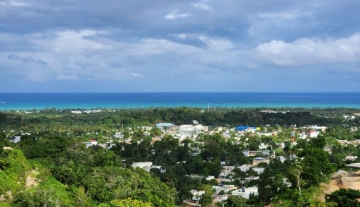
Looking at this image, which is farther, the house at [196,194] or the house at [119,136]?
the house at [119,136]

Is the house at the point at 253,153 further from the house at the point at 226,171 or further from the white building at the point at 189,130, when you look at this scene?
the white building at the point at 189,130

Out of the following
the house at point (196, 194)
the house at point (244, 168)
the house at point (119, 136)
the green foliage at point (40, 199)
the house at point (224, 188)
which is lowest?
the house at point (196, 194)

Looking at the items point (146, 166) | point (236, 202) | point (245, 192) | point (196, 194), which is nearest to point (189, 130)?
point (146, 166)

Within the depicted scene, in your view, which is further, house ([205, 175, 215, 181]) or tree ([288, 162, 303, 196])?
house ([205, 175, 215, 181])

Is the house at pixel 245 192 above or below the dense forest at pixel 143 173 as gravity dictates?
below

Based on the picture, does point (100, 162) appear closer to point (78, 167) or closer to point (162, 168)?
point (78, 167)

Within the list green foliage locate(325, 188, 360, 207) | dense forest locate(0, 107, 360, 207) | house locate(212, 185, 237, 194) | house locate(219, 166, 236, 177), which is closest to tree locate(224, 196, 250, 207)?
dense forest locate(0, 107, 360, 207)

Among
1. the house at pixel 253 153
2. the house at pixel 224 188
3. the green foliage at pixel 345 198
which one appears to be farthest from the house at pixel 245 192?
the house at pixel 253 153

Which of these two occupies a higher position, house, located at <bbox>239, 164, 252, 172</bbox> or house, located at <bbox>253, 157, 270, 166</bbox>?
house, located at <bbox>253, 157, 270, 166</bbox>

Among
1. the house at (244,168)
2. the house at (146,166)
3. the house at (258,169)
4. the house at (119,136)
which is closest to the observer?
the house at (258,169)

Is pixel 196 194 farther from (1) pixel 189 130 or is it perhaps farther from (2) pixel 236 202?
(1) pixel 189 130

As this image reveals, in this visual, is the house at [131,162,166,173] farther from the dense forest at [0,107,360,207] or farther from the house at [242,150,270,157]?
the house at [242,150,270,157]

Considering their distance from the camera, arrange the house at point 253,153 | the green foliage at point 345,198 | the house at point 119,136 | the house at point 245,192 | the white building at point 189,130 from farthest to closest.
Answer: the white building at point 189,130
the house at point 119,136
the house at point 253,153
the house at point 245,192
the green foliage at point 345,198
